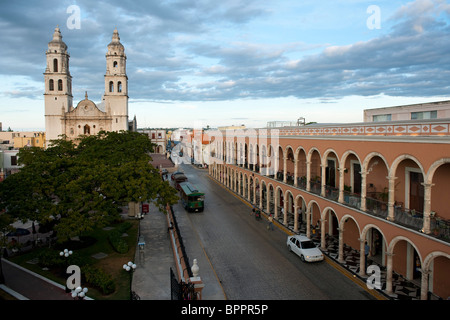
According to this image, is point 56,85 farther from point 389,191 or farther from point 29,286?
point 389,191

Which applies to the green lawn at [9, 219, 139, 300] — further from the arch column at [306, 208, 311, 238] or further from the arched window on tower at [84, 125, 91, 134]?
the arched window on tower at [84, 125, 91, 134]

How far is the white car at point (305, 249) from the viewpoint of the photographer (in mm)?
20359

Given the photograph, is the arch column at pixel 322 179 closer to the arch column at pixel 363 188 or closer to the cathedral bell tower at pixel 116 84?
the arch column at pixel 363 188

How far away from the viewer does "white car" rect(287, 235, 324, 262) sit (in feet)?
66.8

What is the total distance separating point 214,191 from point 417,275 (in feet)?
103

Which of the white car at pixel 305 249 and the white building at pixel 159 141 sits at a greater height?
the white building at pixel 159 141

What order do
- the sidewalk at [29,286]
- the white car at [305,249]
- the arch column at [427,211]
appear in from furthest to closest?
the white car at [305,249] < the sidewalk at [29,286] < the arch column at [427,211]

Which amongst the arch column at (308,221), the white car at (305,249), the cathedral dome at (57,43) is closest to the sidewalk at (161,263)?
the white car at (305,249)

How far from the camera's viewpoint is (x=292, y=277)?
18547 mm

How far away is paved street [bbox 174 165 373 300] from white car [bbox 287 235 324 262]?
416mm

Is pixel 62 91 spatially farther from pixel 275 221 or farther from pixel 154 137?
pixel 154 137

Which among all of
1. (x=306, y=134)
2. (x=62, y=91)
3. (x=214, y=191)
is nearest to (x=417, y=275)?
(x=306, y=134)

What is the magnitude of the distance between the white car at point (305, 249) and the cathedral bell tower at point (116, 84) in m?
48.9

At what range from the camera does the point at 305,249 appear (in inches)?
821
